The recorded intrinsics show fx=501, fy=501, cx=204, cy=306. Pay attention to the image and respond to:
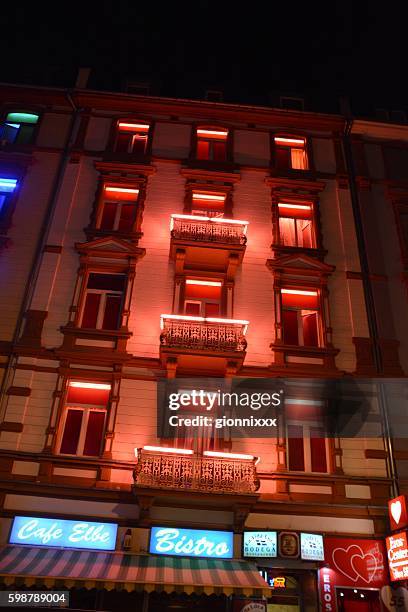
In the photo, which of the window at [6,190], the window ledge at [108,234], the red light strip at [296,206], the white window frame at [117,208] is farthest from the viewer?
the red light strip at [296,206]

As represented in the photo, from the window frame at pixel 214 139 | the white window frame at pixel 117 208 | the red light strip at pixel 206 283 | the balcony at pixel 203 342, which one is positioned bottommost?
the balcony at pixel 203 342

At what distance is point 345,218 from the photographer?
17.7 m

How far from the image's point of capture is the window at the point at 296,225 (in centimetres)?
1742

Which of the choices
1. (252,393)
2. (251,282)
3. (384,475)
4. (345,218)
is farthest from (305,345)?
(252,393)

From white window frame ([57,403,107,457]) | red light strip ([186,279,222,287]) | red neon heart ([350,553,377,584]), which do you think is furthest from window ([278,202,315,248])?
red neon heart ([350,553,377,584])

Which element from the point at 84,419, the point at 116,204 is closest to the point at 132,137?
the point at 116,204

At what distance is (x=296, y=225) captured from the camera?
703 inches

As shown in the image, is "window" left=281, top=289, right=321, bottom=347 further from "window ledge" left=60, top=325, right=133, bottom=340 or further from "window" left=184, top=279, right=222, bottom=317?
"window ledge" left=60, top=325, right=133, bottom=340

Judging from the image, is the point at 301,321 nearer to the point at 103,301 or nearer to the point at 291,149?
the point at 103,301

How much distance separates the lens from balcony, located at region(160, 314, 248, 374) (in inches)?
540

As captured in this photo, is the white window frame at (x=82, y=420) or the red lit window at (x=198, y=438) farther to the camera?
the red lit window at (x=198, y=438)

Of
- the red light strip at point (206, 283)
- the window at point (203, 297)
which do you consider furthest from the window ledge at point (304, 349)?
the red light strip at point (206, 283)

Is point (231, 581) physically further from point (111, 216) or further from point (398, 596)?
point (111, 216)

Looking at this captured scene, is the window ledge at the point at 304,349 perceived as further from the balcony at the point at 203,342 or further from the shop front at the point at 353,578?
the shop front at the point at 353,578
